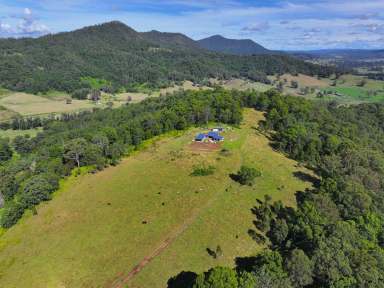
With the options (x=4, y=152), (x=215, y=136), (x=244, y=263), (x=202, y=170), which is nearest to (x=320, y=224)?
(x=244, y=263)

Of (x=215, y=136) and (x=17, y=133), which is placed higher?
(x=215, y=136)

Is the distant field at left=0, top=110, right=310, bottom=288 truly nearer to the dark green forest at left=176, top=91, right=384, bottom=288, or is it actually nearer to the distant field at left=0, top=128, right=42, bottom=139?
the dark green forest at left=176, top=91, right=384, bottom=288

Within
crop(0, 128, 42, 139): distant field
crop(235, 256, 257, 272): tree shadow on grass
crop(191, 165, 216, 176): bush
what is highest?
crop(191, 165, 216, 176): bush

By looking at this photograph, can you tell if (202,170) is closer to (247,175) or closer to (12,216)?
(247,175)

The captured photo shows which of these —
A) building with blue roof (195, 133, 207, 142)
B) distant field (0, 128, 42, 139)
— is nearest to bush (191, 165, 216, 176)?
building with blue roof (195, 133, 207, 142)

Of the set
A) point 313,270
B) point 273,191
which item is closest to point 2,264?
point 313,270

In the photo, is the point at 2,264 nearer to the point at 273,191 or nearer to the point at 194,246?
the point at 194,246
